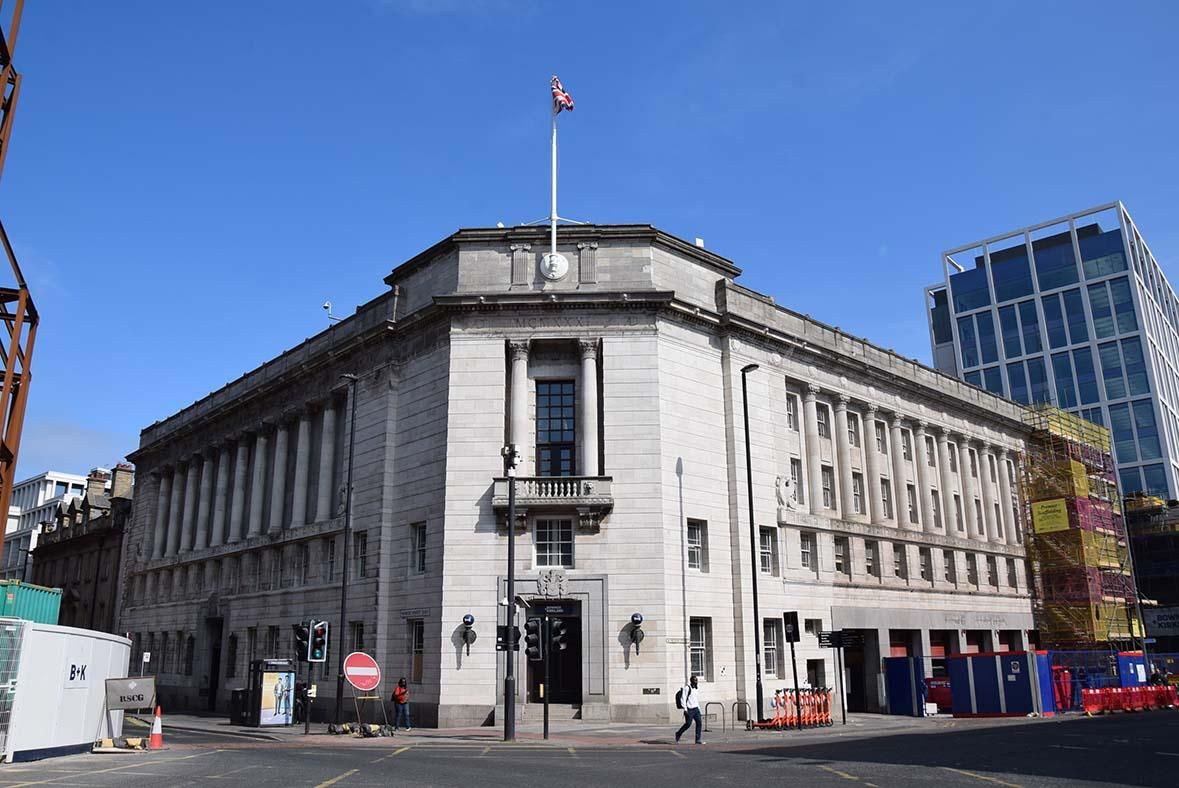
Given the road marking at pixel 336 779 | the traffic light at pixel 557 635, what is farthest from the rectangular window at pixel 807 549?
the road marking at pixel 336 779

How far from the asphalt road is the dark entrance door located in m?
7.40

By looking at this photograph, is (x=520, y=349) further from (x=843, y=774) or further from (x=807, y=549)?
(x=843, y=774)

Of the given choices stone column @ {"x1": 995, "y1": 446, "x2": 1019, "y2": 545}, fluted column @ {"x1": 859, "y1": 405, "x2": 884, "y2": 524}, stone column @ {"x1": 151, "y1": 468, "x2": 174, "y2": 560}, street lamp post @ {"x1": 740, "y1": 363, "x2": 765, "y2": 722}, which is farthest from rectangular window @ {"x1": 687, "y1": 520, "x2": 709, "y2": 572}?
stone column @ {"x1": 151, "y1": 468, "x2": 174, "y2": 560}

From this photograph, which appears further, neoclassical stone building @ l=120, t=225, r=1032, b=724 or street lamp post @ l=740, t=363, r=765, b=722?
neoclassical stone building @ l=120, t=225, r=1032, b=724

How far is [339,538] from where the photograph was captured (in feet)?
135

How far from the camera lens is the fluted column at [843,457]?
4434 centimetres

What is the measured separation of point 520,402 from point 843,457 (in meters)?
17.8

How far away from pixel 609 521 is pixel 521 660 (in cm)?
590

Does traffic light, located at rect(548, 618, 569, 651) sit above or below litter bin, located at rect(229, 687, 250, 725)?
above

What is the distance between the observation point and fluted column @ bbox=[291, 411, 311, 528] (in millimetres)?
44875

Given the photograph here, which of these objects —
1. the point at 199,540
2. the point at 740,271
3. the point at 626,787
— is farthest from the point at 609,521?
the point at 199,540

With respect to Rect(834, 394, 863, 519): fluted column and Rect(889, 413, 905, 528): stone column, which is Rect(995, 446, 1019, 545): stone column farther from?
Rect(834, 394, 863, 519): fluted column

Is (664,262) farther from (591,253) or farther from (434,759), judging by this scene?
(434,759)

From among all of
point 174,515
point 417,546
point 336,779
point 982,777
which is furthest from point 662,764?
point 174,515
